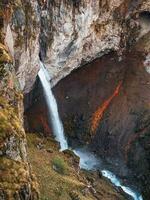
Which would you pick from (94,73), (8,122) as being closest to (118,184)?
(94,73)

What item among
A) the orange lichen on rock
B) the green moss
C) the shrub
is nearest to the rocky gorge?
the orange lichen on rock

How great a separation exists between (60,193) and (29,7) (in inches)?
394

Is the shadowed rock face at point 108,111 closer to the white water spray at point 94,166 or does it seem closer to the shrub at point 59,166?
the white water spray at point 94,166

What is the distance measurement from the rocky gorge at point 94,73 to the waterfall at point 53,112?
14.9 inches

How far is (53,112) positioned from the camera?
32.7 metres

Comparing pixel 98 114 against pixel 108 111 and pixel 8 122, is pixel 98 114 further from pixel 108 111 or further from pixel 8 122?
pixel 8 122

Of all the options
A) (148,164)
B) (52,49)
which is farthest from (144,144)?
(52,49)

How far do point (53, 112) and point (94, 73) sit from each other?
4.73 metres

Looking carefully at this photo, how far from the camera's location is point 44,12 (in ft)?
Result: 95.8

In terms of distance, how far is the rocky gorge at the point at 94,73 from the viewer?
28328 millimetres

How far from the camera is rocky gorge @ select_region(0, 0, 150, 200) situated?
2833cm

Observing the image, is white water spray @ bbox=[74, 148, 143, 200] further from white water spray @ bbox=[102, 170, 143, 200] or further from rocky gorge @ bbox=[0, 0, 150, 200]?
rocky gorge @ bbox=[0, 0, 150, 200]

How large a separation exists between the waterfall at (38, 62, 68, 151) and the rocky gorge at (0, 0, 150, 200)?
38 centimetres

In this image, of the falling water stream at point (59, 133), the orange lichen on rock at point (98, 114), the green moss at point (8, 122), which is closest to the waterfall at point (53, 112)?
the falling water stream at point (59, 133)
